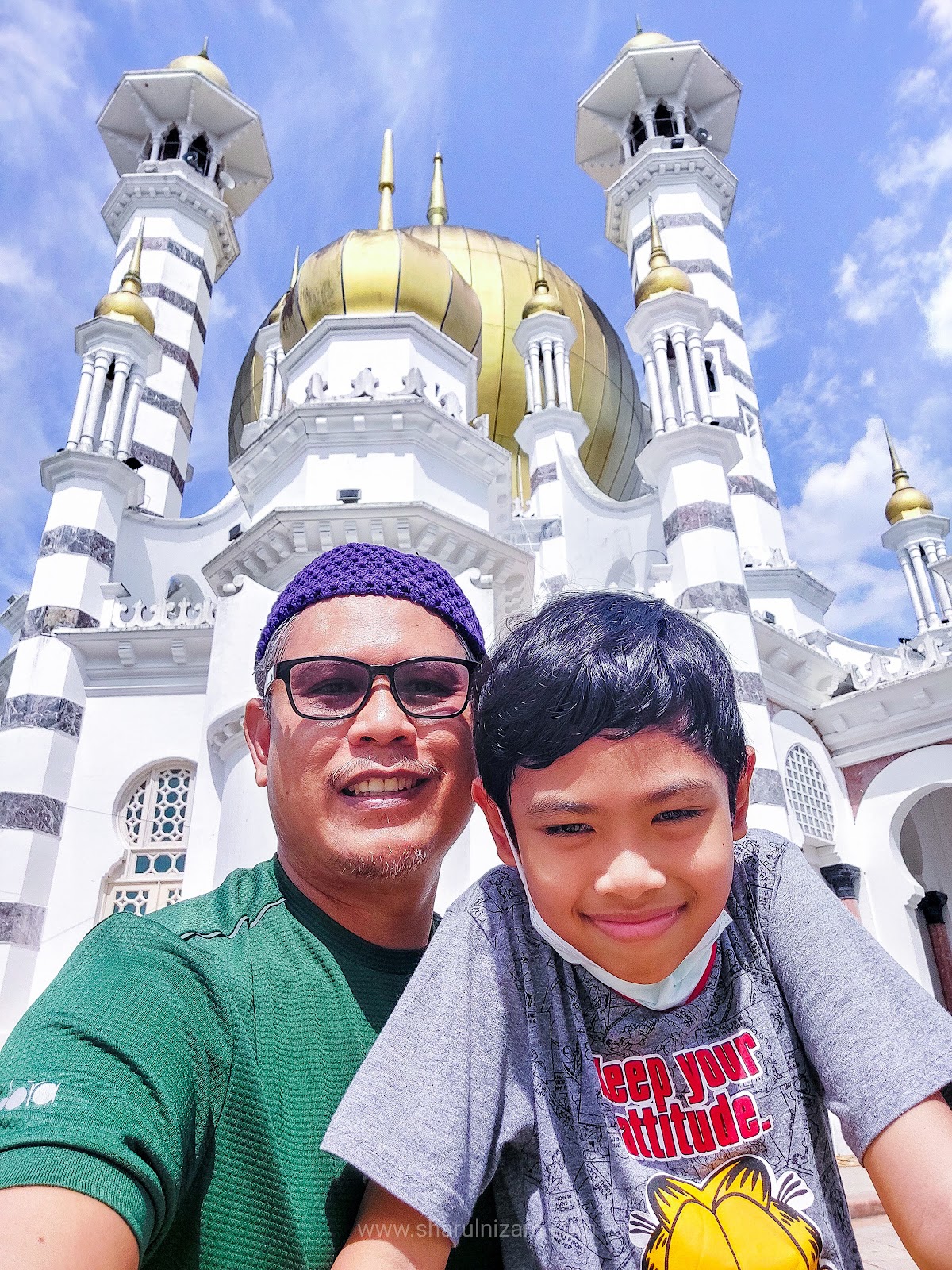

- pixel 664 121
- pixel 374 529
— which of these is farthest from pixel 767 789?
pixel 664 121

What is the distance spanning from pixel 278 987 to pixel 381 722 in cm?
50

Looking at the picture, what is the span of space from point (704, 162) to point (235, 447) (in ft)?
44.8

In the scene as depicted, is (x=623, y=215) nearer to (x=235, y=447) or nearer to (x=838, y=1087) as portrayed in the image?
(x=235, y=447)

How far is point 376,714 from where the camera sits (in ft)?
5.28

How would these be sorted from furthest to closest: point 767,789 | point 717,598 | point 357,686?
point 717,598 → point 767,789 → point 357,686

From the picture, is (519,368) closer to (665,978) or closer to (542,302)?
(542,302)

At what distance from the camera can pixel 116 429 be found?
12.8m

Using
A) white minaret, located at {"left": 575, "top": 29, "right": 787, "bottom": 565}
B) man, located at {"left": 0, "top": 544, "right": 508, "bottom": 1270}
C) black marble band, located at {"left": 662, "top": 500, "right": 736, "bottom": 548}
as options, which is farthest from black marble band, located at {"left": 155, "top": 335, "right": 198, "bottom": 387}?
man, located at {"left": 0, "top": 544, "right": 508, "bottom": 1270}

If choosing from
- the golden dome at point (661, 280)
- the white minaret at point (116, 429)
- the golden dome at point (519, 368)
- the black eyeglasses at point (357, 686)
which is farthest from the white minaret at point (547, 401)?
the black eyeglasses at point (357, 686)

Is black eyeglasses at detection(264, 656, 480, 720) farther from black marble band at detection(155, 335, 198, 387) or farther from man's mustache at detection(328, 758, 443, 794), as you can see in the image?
black marble band at detection(155, 335, 198, 387)

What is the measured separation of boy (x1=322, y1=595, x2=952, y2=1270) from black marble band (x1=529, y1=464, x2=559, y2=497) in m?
14.1

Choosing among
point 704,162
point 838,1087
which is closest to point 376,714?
point 838,1087

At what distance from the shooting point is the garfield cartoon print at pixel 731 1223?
1177 millimetres

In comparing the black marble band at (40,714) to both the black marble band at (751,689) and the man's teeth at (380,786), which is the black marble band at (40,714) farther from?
the man's teeth at (380,786)
